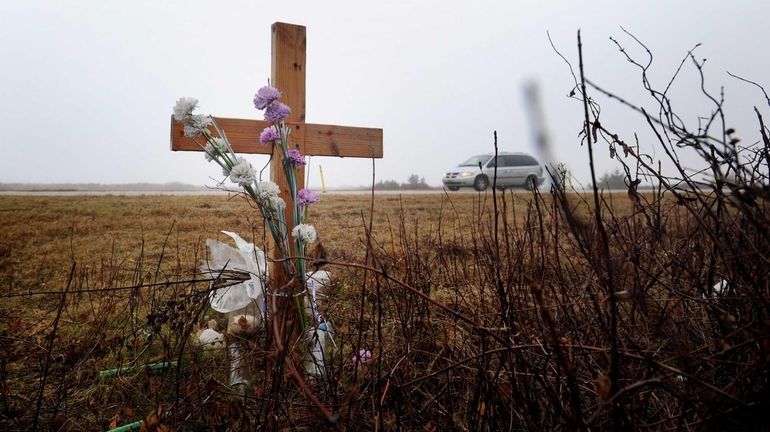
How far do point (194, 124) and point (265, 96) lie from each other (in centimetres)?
38

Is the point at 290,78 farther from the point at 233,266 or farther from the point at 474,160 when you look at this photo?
the point at 474,160

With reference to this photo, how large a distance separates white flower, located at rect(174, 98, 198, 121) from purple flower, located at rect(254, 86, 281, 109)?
297mm

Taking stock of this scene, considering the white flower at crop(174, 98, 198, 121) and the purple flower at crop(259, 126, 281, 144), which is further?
the purple flower at crop(259, 126, 281, 144)

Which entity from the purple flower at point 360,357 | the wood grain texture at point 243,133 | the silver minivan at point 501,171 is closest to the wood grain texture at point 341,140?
the wood grain texture at point 243,133

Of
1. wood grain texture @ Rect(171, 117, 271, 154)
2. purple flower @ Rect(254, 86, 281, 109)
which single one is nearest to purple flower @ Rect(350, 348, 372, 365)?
purple flower @ Rect(254, 86, 281, 109)

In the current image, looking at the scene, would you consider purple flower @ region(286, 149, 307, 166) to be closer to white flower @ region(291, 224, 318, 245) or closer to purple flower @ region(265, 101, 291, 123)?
purple flower @ region(265, 101, 291, 123)

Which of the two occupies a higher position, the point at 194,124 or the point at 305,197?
the point at 194,124

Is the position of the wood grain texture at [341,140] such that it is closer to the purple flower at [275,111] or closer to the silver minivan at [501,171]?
the purple flower at [275,111]

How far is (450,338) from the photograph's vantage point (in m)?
2.17

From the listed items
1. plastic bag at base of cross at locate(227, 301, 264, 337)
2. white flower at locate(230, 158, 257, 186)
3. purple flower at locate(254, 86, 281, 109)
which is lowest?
plastic bag at base of cross at locate(227, 301, 264, 337)

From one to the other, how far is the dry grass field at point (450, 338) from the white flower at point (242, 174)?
53cm

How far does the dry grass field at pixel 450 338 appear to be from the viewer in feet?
3.09

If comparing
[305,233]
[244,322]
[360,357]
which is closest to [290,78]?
[305,233]

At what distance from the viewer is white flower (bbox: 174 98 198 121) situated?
2221 mm
